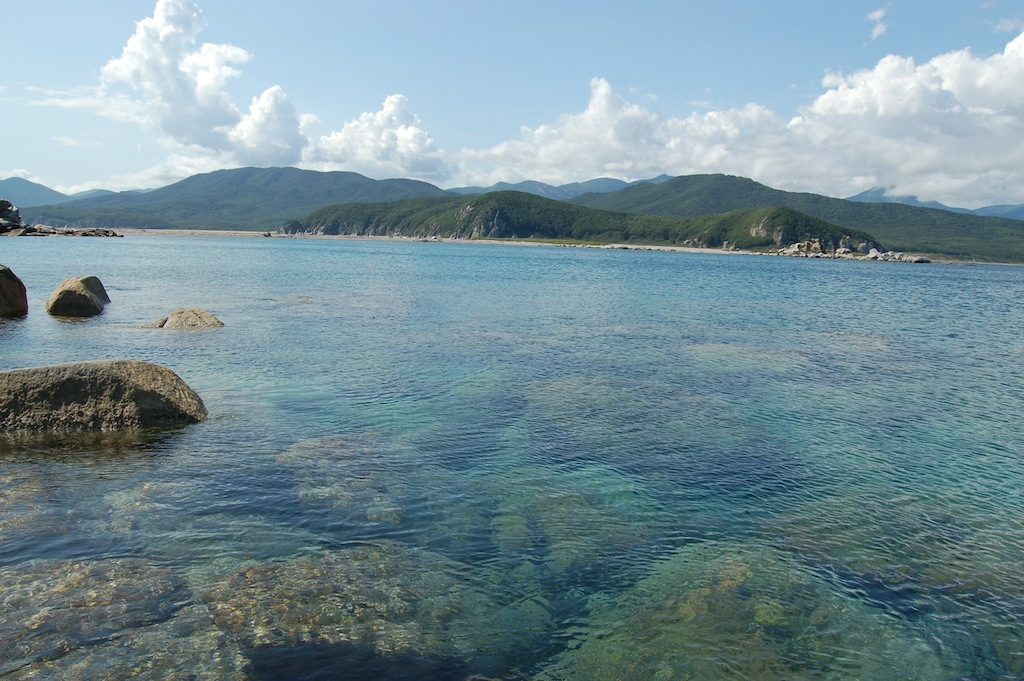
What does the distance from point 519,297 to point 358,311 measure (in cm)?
1920

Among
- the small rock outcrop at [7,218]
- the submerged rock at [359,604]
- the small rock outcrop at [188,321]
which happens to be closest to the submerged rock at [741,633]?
the submerged rock at [359,604]

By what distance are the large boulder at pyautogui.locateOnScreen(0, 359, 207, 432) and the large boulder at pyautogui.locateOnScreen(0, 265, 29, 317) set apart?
24.2 metres

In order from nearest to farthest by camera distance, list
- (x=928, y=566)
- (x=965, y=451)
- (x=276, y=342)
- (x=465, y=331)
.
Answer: (x=928, y=566), (x=965, y=451), (x=276, y=342), (x=465, y=331)

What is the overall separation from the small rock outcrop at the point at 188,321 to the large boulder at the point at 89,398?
16.7 m

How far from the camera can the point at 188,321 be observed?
33.6 m

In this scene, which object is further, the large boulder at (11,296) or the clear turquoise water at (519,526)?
the large boulder at (11,296)

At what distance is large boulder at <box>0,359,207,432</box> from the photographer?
16.4 m

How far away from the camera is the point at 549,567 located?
11.0 meters

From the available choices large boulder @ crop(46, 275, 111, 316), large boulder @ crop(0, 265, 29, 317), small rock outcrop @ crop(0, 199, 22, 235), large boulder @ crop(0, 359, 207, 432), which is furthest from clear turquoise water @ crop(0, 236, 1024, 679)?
small rock outcrop @ crop(0, 199, 22, 235)

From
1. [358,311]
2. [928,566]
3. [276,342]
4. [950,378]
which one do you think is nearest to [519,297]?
[358,311]

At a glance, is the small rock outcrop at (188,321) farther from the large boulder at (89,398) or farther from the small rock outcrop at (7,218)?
the small rock outcrop at (7,218)

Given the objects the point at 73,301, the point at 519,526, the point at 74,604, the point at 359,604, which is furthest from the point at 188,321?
the point at 359,604

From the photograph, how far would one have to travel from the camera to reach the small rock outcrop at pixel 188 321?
109 feet

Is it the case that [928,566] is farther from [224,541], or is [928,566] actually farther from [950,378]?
[950,378]
